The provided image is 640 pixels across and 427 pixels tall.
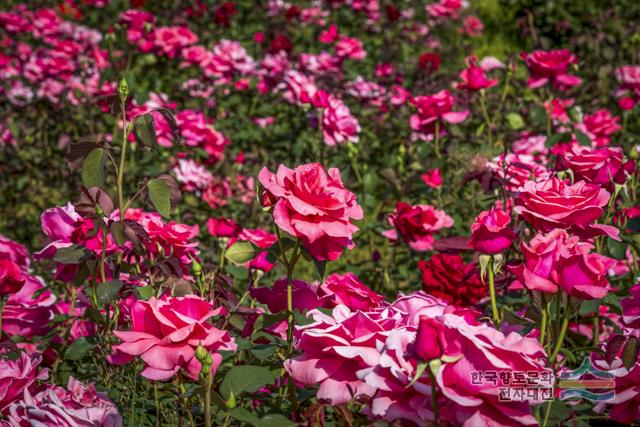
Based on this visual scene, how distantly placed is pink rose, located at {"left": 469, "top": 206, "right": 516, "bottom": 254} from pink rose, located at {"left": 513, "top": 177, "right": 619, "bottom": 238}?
0.21ft

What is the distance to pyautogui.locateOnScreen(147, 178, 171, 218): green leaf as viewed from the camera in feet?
4.77

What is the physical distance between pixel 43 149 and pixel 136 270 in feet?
8.94

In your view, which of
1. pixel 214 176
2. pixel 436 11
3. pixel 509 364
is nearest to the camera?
pixel 509 364

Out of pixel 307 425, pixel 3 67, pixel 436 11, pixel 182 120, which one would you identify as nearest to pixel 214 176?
pixel 182 120

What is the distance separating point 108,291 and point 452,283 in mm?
849

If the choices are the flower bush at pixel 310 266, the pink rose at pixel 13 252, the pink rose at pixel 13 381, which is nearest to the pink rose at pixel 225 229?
the flower bush at pixel 310 266

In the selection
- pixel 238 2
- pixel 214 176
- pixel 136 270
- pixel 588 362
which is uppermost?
pixel 588 362

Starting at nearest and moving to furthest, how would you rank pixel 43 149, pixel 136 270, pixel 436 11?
pixel 136 270 < pixel 43 149 < pixel 436 11

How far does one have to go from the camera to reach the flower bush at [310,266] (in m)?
1.00

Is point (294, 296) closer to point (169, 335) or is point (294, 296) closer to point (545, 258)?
point (169, 335)

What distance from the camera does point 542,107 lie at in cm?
304

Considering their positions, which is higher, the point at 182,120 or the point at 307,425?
the point at 307,425

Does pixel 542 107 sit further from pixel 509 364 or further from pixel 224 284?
pixel 509 364

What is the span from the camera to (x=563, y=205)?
1230 mm
